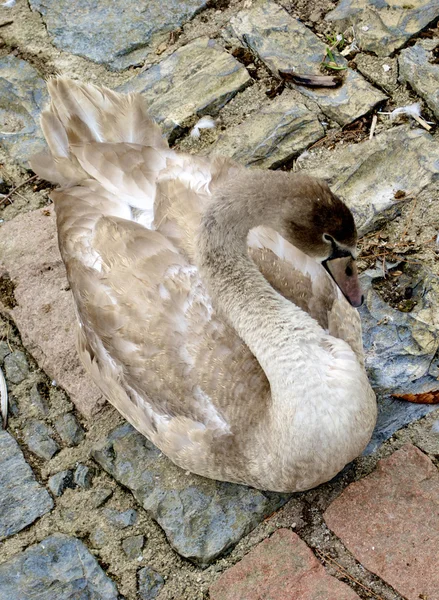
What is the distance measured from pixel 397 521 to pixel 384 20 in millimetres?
2557

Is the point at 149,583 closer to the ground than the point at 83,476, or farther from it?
closer to the ground

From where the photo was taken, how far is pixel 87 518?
3012 mm

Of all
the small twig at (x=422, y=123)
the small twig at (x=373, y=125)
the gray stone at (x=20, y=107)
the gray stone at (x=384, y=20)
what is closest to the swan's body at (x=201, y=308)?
the gray stone at (x=20, y=107)

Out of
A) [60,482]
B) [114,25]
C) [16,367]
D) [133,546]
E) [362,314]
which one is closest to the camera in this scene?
[133,546]

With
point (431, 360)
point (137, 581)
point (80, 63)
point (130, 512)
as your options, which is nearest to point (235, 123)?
point (80, 63)

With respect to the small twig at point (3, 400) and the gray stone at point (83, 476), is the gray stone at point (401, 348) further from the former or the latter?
the small twig at point (3, 400)

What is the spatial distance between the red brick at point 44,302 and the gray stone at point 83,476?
0.92 feet

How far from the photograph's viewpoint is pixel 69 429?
10.8 feet

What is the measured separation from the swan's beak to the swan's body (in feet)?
0.36

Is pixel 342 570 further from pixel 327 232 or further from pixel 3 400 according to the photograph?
pixel 3 400

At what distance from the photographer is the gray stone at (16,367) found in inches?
137

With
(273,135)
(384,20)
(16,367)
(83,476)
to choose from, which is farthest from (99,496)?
(384,20)

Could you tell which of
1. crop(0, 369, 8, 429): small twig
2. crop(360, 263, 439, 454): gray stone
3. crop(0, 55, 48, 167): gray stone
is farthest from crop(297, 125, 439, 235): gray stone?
crop(0, 369, 8, 429): small twig

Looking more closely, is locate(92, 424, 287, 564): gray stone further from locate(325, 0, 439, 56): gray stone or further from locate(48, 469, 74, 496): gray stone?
locate(325, 0, 439, 56): gray stone
